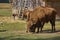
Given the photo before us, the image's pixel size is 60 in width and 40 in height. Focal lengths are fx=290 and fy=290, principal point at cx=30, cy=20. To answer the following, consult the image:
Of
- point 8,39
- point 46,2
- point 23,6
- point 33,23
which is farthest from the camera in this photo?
point 23,6

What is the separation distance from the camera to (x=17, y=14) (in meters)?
25.1

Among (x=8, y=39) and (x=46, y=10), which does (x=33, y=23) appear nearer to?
(x=46, y=10)

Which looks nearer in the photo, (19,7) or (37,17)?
(37,17)

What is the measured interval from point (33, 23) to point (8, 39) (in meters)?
2.61

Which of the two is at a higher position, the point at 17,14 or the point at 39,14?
the point at 39,14

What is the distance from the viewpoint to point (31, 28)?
625 inches

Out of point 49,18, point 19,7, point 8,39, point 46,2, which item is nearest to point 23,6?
point 19,7

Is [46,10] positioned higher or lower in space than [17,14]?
higher

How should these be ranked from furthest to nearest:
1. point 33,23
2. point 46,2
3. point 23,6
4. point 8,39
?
point 23,6
point 46,2
point 33,23
point 8,39

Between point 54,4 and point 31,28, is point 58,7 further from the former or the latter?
point 31,28

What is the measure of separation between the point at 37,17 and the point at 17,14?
9.38 meters

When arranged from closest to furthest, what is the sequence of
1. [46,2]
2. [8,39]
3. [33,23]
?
[8,39]
[33,23]
[46,2]

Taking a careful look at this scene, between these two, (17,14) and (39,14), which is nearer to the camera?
(39,14)

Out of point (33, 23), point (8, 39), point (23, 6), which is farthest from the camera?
point (23, 6)
